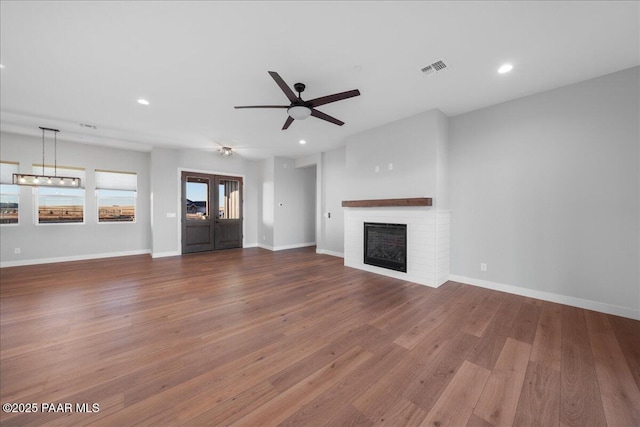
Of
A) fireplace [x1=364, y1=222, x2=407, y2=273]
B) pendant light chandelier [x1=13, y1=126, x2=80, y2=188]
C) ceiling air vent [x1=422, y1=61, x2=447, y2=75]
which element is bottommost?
fireplace [x1=364, y1=222, x2=407, y2=273]

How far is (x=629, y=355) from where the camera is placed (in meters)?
1.95

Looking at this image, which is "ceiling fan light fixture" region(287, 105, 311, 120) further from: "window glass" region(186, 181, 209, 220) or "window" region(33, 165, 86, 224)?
"window" region(33, 165, 86, 224)

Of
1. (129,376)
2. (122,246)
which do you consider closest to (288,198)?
(122,246)

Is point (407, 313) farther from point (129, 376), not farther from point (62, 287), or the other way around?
point (62, 287)

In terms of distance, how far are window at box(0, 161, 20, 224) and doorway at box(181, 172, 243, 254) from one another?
3.17 metres

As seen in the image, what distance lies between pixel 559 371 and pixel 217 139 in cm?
639

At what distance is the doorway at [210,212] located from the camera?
6.54 metres

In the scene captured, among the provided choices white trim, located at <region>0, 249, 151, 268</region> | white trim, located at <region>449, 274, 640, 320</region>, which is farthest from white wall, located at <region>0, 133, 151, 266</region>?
white trim, located at <region>449, 274, 640, 320</region>

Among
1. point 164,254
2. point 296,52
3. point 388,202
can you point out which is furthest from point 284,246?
point 296,52

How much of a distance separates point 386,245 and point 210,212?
5319 mm

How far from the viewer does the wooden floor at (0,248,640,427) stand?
1.40 m

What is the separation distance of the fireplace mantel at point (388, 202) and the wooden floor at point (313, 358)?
1384mm

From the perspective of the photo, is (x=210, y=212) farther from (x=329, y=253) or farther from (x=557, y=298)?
(x=557, y=298)

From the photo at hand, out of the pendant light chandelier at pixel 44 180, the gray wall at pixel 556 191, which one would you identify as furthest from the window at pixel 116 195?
the gray wall at pixel 556 191
